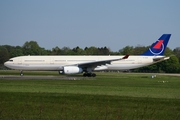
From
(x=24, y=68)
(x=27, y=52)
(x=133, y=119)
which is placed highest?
(x=27, y=52)

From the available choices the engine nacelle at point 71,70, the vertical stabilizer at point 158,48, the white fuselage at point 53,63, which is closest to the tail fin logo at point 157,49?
the vertical stabilizer at point 158,48

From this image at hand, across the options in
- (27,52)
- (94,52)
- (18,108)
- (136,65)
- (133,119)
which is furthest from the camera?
(94,52)

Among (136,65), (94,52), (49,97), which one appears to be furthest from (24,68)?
(94,52)

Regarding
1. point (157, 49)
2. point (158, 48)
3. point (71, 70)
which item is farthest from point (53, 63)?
point (158, 48)

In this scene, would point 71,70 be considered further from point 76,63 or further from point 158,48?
point 158,48

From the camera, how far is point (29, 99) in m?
17.7

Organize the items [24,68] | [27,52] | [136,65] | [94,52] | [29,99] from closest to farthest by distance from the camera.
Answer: [29,99] < [24,68] < [136,65] < [27,52] < [94,52]

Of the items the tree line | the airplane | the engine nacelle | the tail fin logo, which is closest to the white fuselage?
the airplane

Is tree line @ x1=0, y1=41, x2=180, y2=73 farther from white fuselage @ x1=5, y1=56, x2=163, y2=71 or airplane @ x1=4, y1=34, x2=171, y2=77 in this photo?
white fuselage @ x1=5, y1=56, x2=163, y2=71

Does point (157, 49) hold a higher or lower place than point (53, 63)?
higher

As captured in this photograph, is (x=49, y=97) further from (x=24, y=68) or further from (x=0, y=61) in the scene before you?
(x=0, y=61)

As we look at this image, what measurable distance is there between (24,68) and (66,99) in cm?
3372

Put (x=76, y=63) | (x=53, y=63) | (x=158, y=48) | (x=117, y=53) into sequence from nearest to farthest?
1. (x=53, y=63)
2. (x=76, y=63)
3. (x=158, y=48)
4. (x=117, y=53)

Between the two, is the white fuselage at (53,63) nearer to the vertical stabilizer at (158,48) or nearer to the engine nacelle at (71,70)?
the vertical stabilizer at (158,48)
